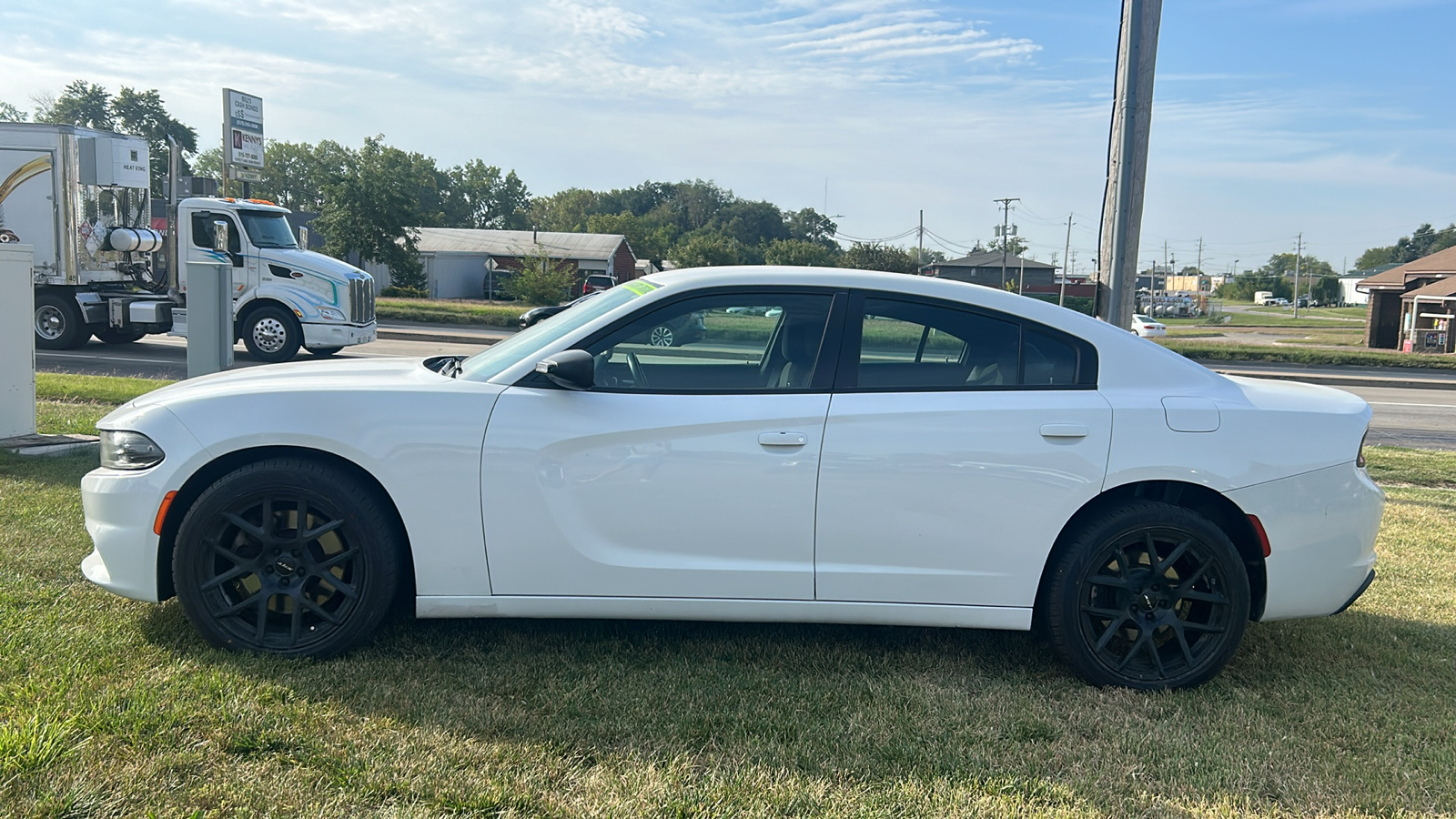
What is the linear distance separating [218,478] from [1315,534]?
4.08m

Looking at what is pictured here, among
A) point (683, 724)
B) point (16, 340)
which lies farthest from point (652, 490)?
point (16, 340)

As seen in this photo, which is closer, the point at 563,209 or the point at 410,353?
the point at 410,353

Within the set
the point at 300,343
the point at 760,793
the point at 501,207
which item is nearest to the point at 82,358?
the point at 300,343

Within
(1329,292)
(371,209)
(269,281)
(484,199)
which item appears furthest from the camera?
(1329,292)

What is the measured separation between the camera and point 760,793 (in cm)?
292

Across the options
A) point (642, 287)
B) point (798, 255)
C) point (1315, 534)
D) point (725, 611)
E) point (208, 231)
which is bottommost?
point (725, 611)

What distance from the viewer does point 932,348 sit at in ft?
12.6

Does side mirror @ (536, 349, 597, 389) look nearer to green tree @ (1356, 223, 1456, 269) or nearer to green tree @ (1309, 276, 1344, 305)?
green tree @ (1356, 223, 1456, 269)

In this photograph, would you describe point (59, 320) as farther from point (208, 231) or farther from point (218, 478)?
point (218, 478)

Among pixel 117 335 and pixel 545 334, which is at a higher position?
pixel 545 334

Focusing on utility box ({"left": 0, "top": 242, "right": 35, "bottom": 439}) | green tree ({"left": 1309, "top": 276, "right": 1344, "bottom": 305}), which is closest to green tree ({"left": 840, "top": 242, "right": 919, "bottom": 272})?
utility box ({"left": 0, "top": 242, "right": 35, "bottom": 439})

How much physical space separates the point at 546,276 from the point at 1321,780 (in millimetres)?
45489

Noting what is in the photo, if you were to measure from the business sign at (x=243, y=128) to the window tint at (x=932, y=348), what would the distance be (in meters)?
23.7

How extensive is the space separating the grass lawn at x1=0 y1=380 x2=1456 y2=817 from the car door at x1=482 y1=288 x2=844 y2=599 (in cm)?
38
